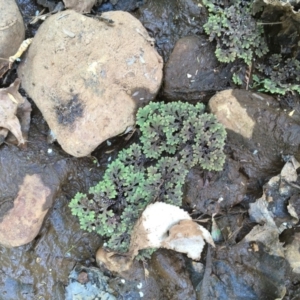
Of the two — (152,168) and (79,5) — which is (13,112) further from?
(152,168)

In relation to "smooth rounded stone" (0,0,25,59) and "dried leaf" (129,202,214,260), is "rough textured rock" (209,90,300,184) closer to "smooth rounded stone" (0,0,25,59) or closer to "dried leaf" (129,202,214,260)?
"dried leaf" (129,202,214,260)

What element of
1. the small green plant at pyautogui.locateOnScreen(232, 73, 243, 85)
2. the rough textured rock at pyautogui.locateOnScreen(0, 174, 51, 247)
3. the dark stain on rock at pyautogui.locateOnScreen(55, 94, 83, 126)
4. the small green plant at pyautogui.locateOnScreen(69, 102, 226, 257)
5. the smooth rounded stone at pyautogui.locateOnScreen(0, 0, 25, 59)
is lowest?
the rough textured rock at pyautogui.locateOnScreen(0, 174, 51, 247)

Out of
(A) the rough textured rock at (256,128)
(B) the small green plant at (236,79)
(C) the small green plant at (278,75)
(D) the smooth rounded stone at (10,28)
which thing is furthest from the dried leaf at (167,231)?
(D) the smooth rounded stone at (10,28)

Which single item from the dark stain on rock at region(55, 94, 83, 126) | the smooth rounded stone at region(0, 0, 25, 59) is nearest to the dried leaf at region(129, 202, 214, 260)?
the dark stain on rock at region(55, 94, 83, 126)

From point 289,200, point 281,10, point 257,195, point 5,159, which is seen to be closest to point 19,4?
point 5,159

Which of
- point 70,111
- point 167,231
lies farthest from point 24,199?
point 167,231

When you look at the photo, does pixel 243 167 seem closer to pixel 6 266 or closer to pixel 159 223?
pixel 159 223
